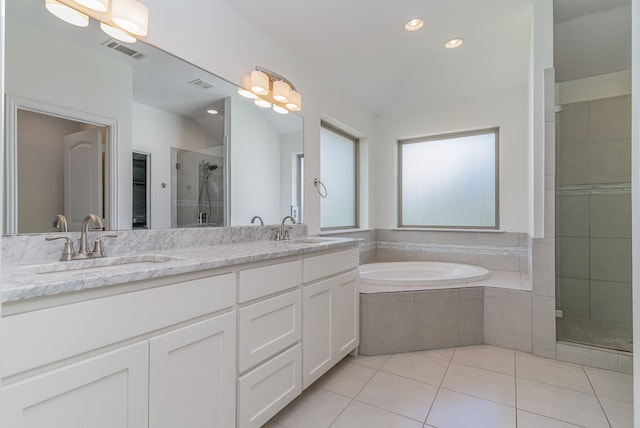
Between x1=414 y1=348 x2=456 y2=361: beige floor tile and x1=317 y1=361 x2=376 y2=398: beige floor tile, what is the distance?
1.57 ft

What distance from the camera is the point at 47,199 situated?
1298mm

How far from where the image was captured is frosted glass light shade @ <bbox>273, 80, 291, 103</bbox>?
230 cm

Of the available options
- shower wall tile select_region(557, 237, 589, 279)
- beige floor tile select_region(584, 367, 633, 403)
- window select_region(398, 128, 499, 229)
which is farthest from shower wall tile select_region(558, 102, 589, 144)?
beige floor tile select_region(584, 367, 633, 403)

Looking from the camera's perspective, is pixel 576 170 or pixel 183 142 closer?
pixel 183 142

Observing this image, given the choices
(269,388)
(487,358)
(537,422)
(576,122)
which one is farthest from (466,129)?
(269,388)

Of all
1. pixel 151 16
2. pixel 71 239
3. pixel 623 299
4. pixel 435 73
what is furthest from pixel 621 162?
pixel 71 239

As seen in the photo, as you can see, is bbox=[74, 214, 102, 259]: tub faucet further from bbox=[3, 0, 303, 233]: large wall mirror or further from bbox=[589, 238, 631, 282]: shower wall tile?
bbox=[589, 238, 631, 282]: shower wall tile

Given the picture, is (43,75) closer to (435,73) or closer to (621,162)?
(435,73)

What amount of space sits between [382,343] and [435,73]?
249 cm

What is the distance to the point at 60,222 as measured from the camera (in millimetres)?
1324

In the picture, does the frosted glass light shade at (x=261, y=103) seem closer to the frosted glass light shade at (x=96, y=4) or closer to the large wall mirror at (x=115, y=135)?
the large wall mirror at (x=115, y=135)

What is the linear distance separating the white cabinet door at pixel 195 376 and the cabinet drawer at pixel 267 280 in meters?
0.11

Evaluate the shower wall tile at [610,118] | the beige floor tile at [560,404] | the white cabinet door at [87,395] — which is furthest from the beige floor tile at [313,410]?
the shower wall tile at [610,118]

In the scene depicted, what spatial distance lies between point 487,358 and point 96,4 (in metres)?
2.97
